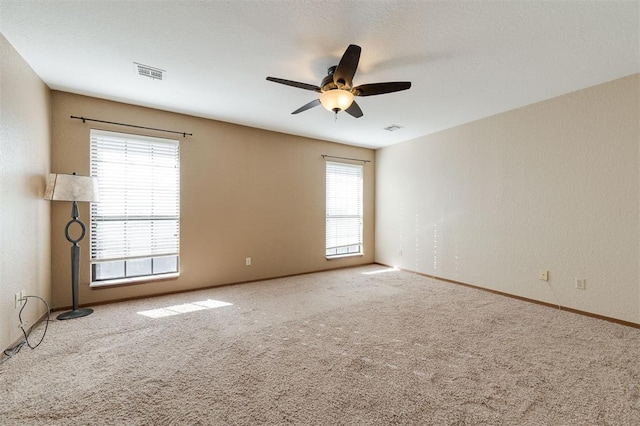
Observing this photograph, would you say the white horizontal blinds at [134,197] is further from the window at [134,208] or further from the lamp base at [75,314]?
the lamp base at [75,314]

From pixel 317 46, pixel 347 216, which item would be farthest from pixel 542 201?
pixel 317 46

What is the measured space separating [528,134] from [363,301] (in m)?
3.12

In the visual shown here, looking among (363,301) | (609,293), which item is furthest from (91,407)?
(609,293)

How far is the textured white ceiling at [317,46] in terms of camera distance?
195 cm

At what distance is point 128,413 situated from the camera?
160 cm

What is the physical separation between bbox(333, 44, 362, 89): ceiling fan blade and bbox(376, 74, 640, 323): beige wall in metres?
2.82

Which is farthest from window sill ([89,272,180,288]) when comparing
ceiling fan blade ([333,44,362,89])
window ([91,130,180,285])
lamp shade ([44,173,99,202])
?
ceiling fan blade ([333,44,362,89])

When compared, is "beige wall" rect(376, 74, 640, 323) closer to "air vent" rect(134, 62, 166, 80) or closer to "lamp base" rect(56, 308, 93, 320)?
"air vent" rect(134, 62, 166, 80)

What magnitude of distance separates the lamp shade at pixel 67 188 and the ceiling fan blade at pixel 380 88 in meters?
3.06

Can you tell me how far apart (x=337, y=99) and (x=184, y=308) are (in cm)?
299

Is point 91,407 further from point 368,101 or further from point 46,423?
point 368,101

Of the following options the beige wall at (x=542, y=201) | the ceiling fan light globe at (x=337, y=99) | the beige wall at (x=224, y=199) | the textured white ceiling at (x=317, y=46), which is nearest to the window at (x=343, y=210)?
the beige wall at (x=224, y=199)

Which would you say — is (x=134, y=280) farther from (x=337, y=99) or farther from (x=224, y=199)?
(x=337, y=99)

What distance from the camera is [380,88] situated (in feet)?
8.13
